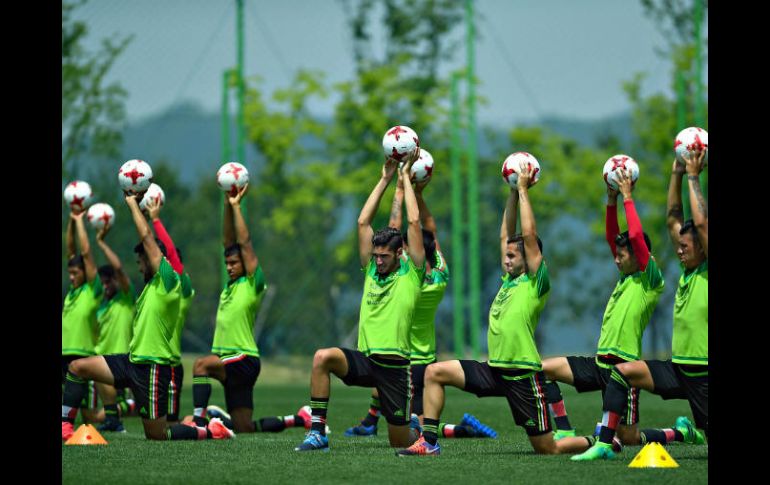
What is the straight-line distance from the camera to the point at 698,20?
2358 centimetres

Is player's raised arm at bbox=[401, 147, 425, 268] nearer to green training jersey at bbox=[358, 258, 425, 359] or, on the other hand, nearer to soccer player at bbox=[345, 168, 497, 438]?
green training jersey at bbox=[358, 258, 425, 359]

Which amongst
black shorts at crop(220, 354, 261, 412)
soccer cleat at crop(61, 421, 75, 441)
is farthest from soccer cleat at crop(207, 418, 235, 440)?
soccer cleat at crop(61, 421, 75, 441)

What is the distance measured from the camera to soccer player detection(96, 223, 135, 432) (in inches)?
509

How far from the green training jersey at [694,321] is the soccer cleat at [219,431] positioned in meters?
4.38

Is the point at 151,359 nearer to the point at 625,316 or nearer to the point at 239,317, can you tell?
the point at 239,317

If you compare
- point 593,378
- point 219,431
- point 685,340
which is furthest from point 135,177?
point 685,340

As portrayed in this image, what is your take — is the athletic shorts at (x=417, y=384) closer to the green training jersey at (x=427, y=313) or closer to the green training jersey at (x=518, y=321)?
the green training jersey at (x=427, y=313)

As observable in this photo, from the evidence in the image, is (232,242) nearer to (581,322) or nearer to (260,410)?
(260,410)

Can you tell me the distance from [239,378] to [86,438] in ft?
5.66

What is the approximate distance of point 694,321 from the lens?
28.5ft

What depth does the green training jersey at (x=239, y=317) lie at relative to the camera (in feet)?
39.4

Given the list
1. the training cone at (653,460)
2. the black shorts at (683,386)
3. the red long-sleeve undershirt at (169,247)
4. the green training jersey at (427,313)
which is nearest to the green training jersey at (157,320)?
the red long-sleeve undershirt at (169,247)

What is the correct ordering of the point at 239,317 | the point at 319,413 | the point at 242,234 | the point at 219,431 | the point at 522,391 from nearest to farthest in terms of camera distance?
the point at 522,391
the point at 319,413
the point at 219,431
the point at 242,234
the point at 239,317
